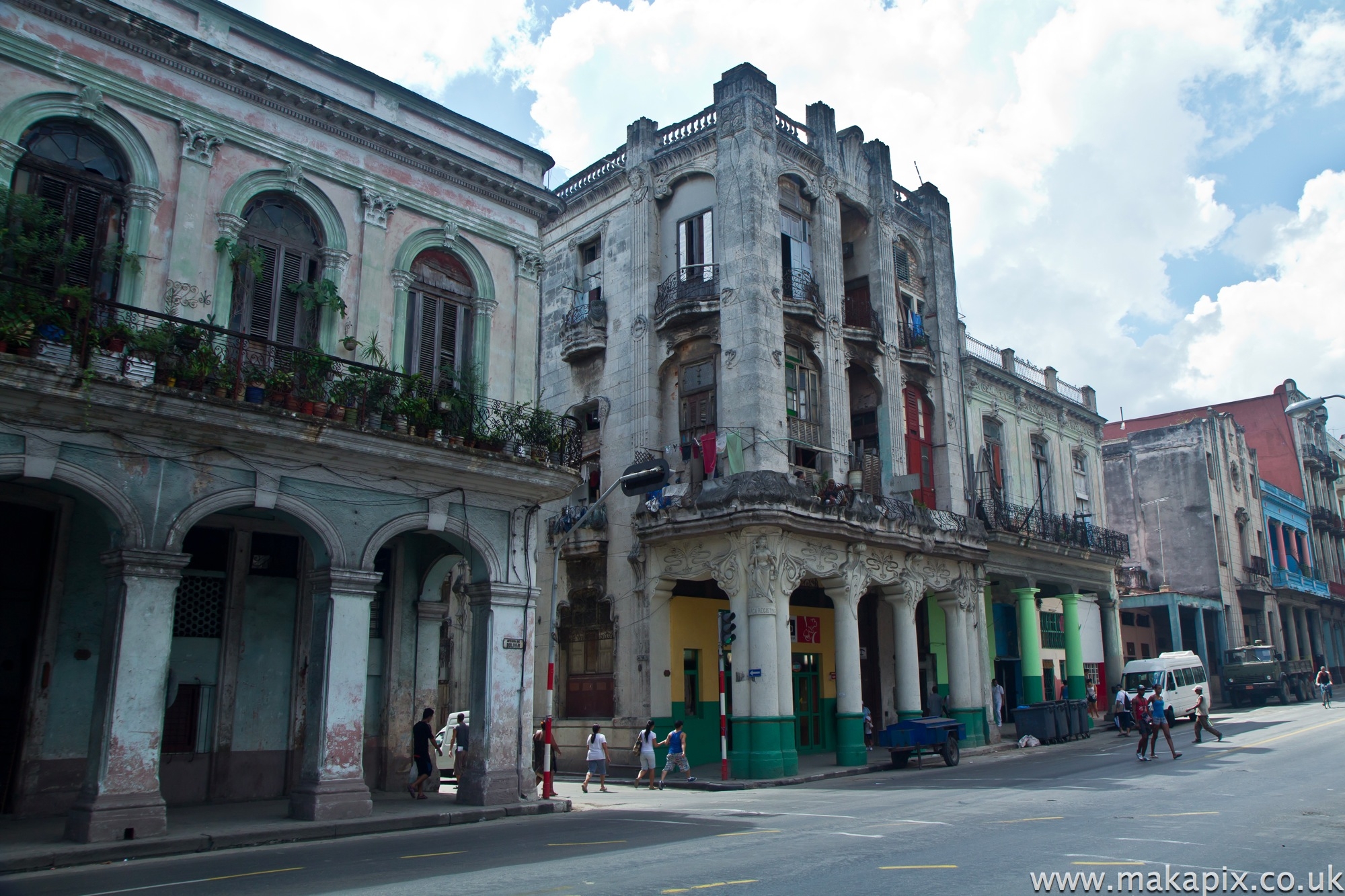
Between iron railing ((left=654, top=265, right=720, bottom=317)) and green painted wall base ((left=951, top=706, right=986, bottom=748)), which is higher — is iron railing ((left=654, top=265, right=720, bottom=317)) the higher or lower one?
the higher one

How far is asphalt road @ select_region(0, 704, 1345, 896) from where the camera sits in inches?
358

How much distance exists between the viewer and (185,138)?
15086 millimetres

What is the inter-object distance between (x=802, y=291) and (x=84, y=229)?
707 inches

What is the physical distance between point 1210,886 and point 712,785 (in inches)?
557

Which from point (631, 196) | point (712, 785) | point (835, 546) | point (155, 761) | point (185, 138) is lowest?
point (712, 785)

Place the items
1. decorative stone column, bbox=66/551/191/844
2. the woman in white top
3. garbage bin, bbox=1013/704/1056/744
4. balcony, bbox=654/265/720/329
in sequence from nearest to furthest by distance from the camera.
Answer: decorative stone column, bbox=66/551/191/844
the woman in white top
balcony, bbox=654/265/720/329
garbage bin, bbox=1013/704/1056/744

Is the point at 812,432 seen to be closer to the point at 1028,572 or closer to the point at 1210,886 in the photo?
the point at 1028,572

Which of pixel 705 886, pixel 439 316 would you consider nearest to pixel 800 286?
pixel 439 316

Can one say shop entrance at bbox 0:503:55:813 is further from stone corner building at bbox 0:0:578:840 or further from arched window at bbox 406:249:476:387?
arched window at bbox 406:249:476:387

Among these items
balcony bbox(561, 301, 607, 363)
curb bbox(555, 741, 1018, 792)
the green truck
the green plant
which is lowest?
curb bbox(555, 741, 1018, 792)

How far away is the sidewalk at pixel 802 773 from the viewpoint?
21672 millimetres

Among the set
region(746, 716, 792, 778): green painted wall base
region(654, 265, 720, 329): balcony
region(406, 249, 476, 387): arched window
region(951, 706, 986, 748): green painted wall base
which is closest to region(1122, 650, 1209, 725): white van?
region(951, 706, 986, 748): green painted wall base

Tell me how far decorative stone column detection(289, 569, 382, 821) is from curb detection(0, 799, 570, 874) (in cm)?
41

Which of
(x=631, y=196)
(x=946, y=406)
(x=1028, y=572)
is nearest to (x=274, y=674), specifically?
(x=631, y=196)
